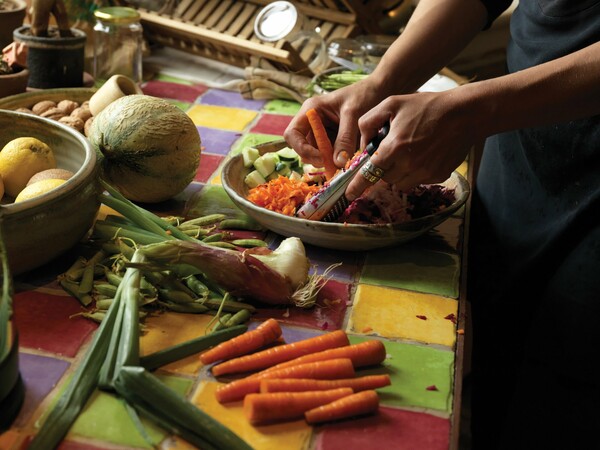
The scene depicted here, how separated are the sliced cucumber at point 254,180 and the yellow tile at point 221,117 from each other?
1.83 ft

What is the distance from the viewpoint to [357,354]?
118 cm

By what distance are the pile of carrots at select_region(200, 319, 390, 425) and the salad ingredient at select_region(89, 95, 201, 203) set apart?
1.85 feet

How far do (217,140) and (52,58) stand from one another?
1.82 feet

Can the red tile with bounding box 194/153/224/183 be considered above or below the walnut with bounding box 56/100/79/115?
below

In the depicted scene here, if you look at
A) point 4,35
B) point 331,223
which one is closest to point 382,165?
point 331,223

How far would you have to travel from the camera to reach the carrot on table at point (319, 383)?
1.09 m

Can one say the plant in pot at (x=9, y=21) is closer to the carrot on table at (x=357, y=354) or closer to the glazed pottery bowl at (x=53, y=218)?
the glazed pottery bowl at (x=53, y=218)

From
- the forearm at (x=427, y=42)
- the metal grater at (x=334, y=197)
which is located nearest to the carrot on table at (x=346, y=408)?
the metal grater at (x=334, y=197)

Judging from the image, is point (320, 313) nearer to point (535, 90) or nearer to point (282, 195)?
point (282, 195)

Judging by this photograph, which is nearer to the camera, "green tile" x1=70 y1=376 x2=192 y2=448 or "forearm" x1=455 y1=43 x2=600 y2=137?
"green tile" x1=70 y1=376 x2=192 y2=448

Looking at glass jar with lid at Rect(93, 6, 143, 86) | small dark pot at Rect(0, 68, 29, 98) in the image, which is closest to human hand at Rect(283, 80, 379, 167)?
small dark pot at Rect(0, 68, 29, 98)

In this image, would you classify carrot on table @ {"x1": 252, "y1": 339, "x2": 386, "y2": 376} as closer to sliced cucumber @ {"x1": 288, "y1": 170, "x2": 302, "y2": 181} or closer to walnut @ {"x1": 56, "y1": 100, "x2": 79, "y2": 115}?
sliced cucumber @ {"x1": 288, "y1": 170, "x2": 302, "y2": 181}

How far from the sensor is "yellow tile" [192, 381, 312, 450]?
1.02m

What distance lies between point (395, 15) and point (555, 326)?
5.88 feet
